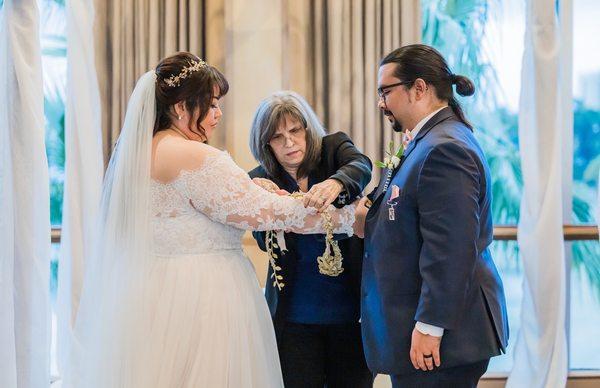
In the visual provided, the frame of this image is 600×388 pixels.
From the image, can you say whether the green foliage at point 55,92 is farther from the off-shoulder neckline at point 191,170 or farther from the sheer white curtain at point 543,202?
the sheer white curtain at point 543,202

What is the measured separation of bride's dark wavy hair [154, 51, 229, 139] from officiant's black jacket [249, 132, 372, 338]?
0.54 meters

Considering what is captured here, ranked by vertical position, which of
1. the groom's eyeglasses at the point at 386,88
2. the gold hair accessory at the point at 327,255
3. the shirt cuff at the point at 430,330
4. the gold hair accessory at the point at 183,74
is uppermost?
the gold hair accessory at the point at 183,74

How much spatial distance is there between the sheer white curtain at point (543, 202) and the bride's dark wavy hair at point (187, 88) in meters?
2.29

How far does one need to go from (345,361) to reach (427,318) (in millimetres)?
712

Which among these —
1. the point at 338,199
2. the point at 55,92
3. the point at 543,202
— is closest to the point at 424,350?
the point at 338,199

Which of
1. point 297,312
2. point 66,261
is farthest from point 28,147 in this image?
point 297,312

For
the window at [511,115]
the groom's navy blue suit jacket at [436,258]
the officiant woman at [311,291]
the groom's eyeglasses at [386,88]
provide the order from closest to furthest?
1. the groom's navy blue suit jacket at [436,258]
2. the groom's eyeglasses at [386,88]
3. the officiant woman at [311,291]
4. the window at [511,115]

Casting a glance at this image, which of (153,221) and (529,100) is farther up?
(529,100)

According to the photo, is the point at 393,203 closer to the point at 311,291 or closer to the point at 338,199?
the point at 338,199

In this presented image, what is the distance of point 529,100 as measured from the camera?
401 centimetres

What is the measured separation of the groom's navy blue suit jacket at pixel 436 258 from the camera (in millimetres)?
2010

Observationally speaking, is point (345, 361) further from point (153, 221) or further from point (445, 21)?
point (445, 21)

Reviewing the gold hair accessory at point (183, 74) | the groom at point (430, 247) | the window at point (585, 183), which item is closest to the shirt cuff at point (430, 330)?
the groom at point (430, 247)

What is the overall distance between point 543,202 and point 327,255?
76.8 inches
